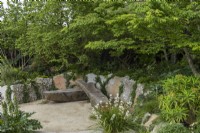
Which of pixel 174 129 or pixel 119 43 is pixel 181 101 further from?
Result: pixel 119 43

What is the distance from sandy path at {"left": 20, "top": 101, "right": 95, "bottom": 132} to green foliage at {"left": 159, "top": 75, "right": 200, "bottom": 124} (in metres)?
2.01

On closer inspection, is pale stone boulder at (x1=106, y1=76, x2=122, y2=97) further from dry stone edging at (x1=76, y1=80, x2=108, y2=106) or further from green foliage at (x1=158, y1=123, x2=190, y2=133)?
green foliage at (x1=158, y1=123, x2=190, y2=133)

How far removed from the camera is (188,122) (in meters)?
5.05

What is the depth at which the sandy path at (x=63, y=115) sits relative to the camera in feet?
22.0

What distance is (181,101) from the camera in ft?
15.8

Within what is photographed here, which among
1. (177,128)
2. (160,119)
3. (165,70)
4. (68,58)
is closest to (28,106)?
(68,58)

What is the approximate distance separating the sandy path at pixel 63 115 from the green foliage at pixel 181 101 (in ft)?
6.58

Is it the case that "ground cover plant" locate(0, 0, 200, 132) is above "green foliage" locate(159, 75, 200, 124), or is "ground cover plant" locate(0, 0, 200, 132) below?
above

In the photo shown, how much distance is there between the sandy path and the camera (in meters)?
6.71

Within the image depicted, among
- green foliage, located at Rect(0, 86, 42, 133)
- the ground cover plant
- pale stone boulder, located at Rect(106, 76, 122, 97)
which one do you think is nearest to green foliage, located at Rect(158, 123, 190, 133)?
the ground cover plant

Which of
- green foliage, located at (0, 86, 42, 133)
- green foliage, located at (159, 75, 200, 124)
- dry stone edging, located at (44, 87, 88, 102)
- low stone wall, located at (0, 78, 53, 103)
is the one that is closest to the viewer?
green foliage, located at (159, 75, 200, 124)

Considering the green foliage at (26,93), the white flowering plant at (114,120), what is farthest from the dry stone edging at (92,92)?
the white flowering plant at (114,120)

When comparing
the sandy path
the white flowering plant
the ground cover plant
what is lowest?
the sandy path

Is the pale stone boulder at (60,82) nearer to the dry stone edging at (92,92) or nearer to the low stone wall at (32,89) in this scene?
the low stone wall at (32,89)
